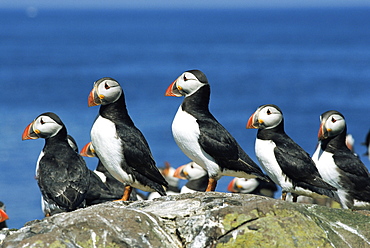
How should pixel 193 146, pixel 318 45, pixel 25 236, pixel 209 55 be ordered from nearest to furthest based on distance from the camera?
pixel 25 236, pixel 193 146, pixel 209 55, pixel 318 45

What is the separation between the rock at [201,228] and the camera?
5570 millimetres

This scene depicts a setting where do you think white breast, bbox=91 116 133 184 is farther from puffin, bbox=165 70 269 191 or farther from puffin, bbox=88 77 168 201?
puffin, bbox=165 70 269 191

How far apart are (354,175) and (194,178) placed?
12.6ft

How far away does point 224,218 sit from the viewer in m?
5.80

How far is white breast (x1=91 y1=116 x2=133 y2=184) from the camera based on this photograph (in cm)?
776

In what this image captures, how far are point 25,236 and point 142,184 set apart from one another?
2485mm

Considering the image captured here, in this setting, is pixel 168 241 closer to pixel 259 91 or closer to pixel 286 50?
pixel 259 91

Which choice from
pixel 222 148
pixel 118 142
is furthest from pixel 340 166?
pixel 118 142

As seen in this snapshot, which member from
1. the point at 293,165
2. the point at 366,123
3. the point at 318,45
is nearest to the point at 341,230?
the point at 293,165

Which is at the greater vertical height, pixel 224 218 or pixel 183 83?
pixel 183 83

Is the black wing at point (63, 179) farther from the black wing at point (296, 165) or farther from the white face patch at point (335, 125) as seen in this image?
the white face patch at point (335, 125)

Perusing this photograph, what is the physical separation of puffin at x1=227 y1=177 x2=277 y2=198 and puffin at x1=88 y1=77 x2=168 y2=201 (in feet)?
13.5

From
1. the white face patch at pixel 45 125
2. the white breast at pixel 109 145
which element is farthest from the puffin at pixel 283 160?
the white face patch at pixel 45 125

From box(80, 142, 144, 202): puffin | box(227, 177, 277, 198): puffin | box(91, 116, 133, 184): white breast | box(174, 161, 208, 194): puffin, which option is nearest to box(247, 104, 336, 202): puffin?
box(91, 116, 133, 184): white breast
